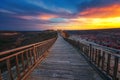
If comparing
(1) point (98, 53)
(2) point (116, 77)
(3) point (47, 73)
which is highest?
(1) point (98, 53)

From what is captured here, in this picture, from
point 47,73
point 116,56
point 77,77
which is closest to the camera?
point 116,56

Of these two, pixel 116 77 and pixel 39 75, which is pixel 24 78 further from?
pixel 116 77

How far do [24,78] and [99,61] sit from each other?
3.23 metres

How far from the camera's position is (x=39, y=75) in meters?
4.67

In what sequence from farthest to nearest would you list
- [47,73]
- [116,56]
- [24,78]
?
[47,73] → [24,78] → [116,56]

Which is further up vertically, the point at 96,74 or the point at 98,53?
the point at 98,53

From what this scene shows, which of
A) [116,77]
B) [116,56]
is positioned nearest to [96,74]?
[116,77]

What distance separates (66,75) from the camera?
4.64 m

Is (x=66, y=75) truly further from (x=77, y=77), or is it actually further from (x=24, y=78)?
(x=24, y=78)

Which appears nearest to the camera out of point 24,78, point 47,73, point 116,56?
point 116,56

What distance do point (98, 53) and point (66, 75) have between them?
1.78m

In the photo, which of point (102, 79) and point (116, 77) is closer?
point (116, 77)

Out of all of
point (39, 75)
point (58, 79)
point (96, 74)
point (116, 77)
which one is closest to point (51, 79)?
point (58, 79)

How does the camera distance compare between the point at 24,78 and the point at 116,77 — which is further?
the point at 24,78
